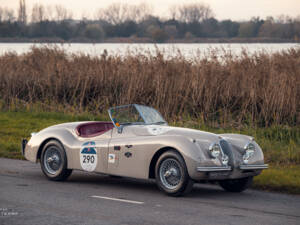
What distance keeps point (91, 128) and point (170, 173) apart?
7.66ft

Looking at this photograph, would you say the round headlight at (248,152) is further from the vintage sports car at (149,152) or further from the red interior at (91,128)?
the red interior at (91,128)

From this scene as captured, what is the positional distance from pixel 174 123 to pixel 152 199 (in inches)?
317

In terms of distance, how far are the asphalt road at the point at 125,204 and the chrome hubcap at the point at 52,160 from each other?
0.78 feet

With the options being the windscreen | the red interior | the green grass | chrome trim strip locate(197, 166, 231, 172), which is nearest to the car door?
the windscreen

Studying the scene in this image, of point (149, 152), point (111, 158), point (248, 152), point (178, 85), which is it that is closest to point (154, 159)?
point (149, 152)

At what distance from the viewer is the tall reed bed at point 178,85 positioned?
54.3 ft

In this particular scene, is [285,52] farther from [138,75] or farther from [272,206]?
[272,206]

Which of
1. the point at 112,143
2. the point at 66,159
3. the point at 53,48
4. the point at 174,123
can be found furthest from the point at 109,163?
the point at 53,48

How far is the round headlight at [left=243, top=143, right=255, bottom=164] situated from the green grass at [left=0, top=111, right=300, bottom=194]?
114cm

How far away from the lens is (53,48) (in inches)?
1001

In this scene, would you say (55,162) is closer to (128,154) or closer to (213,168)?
(128,154)

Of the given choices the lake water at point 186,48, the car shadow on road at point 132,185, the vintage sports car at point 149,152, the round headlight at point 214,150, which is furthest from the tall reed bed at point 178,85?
the round headlight at point 214,150

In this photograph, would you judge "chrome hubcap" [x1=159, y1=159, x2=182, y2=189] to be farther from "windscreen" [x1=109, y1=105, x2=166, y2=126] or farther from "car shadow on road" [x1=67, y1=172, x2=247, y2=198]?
"windscreen" [x1=109, y1=105, x2=166, y2=126]

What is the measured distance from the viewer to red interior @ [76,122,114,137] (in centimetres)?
980
